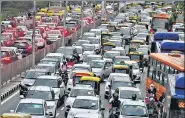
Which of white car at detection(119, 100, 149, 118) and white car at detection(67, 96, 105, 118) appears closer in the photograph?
white car at detection(119, 100, 149, 118)

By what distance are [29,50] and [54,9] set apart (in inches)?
2047

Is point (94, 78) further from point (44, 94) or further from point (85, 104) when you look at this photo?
point (85, 104)

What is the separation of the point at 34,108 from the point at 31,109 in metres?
0.11

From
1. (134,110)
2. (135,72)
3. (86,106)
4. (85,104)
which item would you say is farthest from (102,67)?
(134,110)

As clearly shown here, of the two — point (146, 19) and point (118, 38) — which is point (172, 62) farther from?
point (146, 19)

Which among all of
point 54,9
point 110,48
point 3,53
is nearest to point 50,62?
point 3,53

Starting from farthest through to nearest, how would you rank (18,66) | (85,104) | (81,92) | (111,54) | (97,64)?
(111,54) → (97,64) → (18,66) → (81,92) → (85,104)

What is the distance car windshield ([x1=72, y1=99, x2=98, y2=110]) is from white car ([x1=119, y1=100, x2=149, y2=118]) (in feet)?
4.41

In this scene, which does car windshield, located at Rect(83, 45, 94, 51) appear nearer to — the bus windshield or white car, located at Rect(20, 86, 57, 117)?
the bus windshield

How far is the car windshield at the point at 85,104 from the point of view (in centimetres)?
2700

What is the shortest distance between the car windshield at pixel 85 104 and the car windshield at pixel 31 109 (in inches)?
75.9

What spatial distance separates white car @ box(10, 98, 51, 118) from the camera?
82.3 ft

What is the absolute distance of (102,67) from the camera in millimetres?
41188

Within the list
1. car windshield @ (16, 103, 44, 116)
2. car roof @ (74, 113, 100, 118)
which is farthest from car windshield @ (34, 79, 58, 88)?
car roof @ (74, 113, 100, 118)
